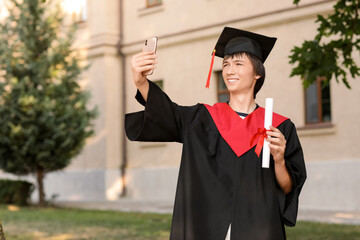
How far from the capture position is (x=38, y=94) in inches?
580

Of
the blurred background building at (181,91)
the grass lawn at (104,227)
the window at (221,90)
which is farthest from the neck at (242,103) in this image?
the window at (221,90)

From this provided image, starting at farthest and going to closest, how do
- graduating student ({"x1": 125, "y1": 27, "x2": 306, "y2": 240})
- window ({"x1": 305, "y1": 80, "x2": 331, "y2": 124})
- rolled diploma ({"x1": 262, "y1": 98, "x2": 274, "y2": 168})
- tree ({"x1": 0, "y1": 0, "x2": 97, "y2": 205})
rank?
tree ({"x1": 0, "y1": 0, "x2": 97, "y2": 205}) → window ({"x1": 305, "y1": 80, "x2": 331, "y2": 124}) → graduating student ({"x1": 125, "y1": 27, "x2": 306, "y2": 240}) → rolled diploma ({"x1": 262, "y1": 98, "x2": 274, "y2": 168})

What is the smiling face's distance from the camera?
3281 mm

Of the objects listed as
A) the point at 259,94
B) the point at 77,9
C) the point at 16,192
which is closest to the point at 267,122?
the point at 259,94

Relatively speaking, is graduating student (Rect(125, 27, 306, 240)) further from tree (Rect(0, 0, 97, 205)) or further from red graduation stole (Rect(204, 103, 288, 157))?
tree (Rect(0, 0, 97, 205))

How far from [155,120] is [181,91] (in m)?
14.0

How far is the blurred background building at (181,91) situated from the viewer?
13.7 m

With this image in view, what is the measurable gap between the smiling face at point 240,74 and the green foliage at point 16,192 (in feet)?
43.8

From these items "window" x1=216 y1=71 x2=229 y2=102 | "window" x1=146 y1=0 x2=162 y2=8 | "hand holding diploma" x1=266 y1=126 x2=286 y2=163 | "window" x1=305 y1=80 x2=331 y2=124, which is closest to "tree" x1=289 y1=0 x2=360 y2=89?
"hand holding diploma" x1=266 y1=126 x2=286 y2=163

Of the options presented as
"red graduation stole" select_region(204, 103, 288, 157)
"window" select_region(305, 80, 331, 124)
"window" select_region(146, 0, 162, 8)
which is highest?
"window" select_region(146, 0, 162, 8)

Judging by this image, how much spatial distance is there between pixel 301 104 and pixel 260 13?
8.50ft

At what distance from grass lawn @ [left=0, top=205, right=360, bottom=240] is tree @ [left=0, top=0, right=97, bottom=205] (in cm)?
198

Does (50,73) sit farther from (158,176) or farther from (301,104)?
(301,104)

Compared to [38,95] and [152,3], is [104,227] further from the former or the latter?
[152,3]
